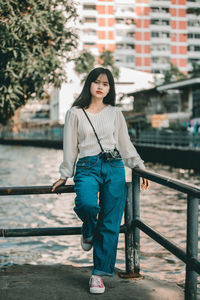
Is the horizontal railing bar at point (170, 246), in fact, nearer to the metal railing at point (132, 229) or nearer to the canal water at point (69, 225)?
the metal railing at point (132, 229)

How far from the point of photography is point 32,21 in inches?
464

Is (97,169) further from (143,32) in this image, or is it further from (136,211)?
(143,32)

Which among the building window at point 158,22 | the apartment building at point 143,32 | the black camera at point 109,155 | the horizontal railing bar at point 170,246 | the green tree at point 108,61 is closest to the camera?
the horizontal railing bar at point 170,246

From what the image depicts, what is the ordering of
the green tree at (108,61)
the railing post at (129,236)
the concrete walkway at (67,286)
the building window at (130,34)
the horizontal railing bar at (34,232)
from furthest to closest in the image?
the building window at (130,34)
the green tree at (108,61)
the railing post at (129,236)
the horizontal railing bar at (34,232)
the concrete walkway at (67,286)

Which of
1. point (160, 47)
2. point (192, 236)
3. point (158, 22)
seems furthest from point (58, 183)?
point (158, 22)

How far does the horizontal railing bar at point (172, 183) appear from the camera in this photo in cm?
283

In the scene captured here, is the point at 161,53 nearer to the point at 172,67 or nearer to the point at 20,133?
the point at 172,67

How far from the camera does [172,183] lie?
10.3ft

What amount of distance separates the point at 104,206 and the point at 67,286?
1.95 feet

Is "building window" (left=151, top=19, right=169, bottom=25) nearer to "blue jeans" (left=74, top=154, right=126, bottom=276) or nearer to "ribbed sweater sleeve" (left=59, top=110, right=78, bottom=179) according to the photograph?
"ribbed sweater sleeve" (left=59, top=110, right=78, bottom=179)

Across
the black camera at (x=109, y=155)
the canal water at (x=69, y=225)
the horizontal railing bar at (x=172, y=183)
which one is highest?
the black camera at (x=109, y=155)

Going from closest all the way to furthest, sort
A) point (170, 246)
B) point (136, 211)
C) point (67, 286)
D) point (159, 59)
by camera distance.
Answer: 1. point (170, 246)
2. point (67, 286)
3. point (136, 211)
4. point (159, 59)

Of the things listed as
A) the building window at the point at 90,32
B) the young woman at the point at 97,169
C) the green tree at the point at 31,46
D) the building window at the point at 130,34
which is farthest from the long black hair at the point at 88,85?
the building window at the point at 130,34

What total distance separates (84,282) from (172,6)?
8933 centimetres
